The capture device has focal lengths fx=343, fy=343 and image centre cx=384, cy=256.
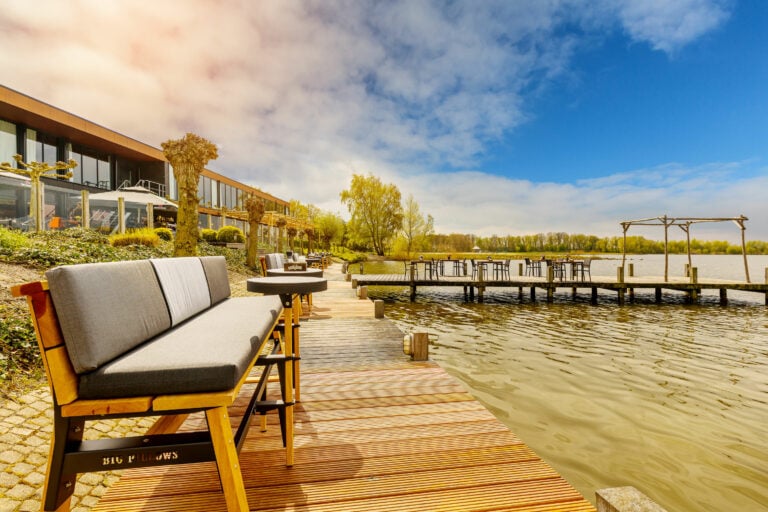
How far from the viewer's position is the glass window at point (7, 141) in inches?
672

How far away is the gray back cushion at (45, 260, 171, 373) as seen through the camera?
124 cm

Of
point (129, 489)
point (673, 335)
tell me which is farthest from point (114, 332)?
point (673, 335)

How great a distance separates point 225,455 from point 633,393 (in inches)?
249

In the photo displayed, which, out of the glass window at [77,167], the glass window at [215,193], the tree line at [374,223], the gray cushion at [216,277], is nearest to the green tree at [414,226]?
the tree line at [374,223]

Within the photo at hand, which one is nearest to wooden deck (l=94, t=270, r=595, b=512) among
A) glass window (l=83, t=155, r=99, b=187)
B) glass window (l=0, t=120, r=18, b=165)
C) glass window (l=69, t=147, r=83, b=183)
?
glass window (l=0, t=120, r=18, b=165)

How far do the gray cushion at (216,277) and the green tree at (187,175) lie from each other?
306 inches

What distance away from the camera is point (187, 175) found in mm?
10977

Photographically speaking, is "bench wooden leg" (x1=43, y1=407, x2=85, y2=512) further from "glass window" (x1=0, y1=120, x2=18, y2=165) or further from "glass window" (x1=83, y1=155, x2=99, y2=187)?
"glass window" (x1=83, y1=155, x2=99, y2=187)

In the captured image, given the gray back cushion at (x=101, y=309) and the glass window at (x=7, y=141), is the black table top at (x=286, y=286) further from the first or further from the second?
the glass window at (x=7, y=141)

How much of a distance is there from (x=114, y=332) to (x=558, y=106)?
3646 centimetres

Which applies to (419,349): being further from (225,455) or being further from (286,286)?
(225,455)

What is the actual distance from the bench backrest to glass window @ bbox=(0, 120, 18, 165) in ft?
77.7

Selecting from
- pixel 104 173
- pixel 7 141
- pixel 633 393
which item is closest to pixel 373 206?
pixel 104 173

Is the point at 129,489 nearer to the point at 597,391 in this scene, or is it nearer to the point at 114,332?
the point at 114,332
